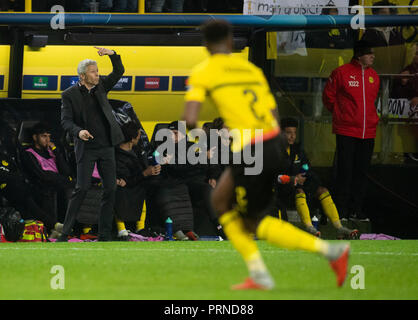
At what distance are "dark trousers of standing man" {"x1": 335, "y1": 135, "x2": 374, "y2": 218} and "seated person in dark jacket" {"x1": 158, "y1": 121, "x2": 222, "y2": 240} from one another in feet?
5.07

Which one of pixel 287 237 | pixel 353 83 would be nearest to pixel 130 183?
pixel 353 83

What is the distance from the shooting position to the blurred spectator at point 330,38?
13.3 meters

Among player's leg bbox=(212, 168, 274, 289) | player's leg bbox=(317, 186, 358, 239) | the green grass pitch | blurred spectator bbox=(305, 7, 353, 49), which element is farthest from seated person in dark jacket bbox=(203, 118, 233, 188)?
player's leg bbox=(212, 168, 274, 289)

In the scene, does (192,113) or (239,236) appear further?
(239,236)

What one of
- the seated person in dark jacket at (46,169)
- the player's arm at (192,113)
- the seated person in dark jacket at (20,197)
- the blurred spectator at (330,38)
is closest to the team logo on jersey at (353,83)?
the blurred spectator at (330,38)

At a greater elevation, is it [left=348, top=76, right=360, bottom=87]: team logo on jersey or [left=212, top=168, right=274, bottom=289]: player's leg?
[left=348, top=76, right=360, bottom=87]: team logo on jersey

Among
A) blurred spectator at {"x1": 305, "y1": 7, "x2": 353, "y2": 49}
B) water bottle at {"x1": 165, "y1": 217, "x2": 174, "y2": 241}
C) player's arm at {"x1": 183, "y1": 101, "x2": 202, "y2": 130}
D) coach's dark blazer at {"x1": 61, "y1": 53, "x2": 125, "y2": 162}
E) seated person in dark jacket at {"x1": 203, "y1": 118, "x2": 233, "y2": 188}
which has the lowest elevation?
water bottle at {"x1": 165, "y1": 217, "x2": 174, "y2": 241}

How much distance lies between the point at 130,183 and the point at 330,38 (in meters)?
3.17

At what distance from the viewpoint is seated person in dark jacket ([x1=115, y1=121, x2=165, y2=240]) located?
41.4 ft

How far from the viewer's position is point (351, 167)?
41.1ft

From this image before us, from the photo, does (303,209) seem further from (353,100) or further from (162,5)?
(162,5)

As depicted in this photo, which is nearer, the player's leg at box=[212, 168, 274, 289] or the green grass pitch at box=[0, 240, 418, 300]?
the player's leg at box=[212, 168, 274, 289]

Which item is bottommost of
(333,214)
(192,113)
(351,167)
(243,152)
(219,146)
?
(333,214)

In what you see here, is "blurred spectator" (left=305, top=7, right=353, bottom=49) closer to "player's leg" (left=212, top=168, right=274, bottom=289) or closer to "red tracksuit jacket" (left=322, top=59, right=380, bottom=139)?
"red tracksuit jacket" (left=322, top=59, right=380, bottom=139)
